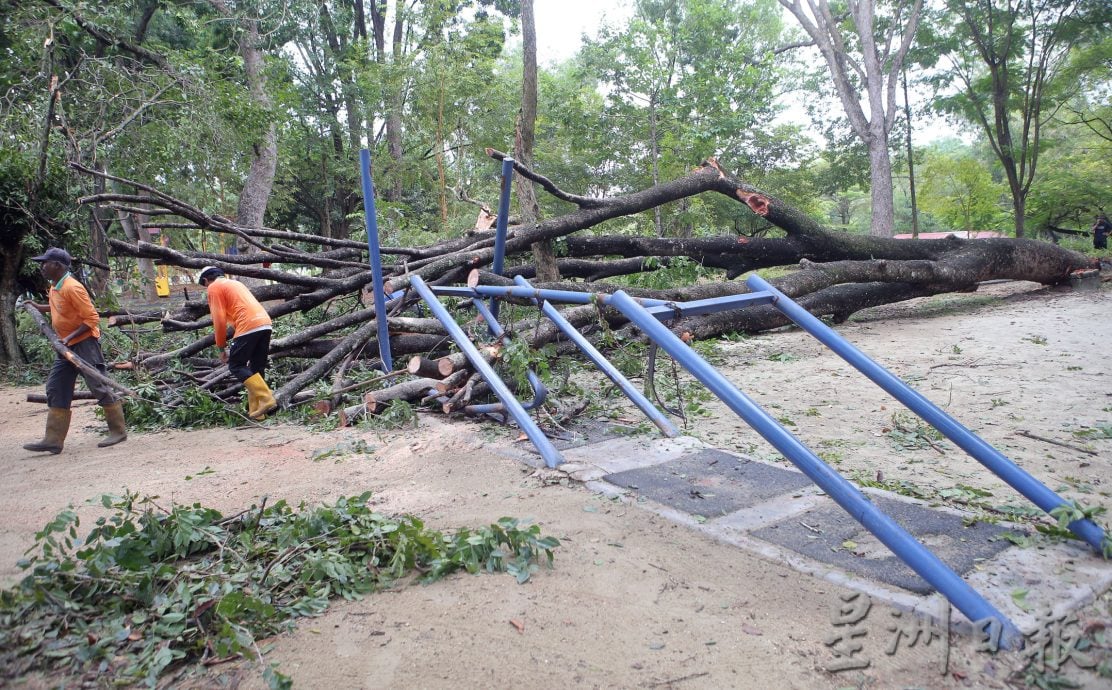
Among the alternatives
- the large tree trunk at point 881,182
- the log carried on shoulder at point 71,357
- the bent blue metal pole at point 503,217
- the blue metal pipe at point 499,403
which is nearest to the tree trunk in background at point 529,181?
the bent blue metal pole at point 503,217

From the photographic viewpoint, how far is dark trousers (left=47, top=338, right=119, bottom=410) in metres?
5.11

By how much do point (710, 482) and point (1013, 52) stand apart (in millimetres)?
16069

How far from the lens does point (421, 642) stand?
2102 mm

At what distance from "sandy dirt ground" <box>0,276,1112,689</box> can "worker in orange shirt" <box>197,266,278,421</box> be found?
34 centimetres

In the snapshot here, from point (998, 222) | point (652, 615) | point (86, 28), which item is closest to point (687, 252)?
point (652, 615)

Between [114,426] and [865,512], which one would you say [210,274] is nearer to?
[114,426]

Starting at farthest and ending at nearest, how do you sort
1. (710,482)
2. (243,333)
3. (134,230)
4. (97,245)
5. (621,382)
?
(134,230) < (97,245) < (243,333) < (621,382) < (710,482)

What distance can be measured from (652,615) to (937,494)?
1.73 meters

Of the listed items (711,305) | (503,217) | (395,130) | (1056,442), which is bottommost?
(1056,442)

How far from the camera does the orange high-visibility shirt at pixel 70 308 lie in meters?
5.07

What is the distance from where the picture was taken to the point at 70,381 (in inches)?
203

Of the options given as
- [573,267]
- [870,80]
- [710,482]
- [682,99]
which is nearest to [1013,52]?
[870,80]

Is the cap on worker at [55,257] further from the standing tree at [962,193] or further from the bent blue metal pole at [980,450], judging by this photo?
the standing tree at [962,193]

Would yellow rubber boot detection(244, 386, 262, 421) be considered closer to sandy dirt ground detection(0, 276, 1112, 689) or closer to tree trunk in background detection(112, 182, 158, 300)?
sandy dirt ground detection(0, 276, 1112, 689)
